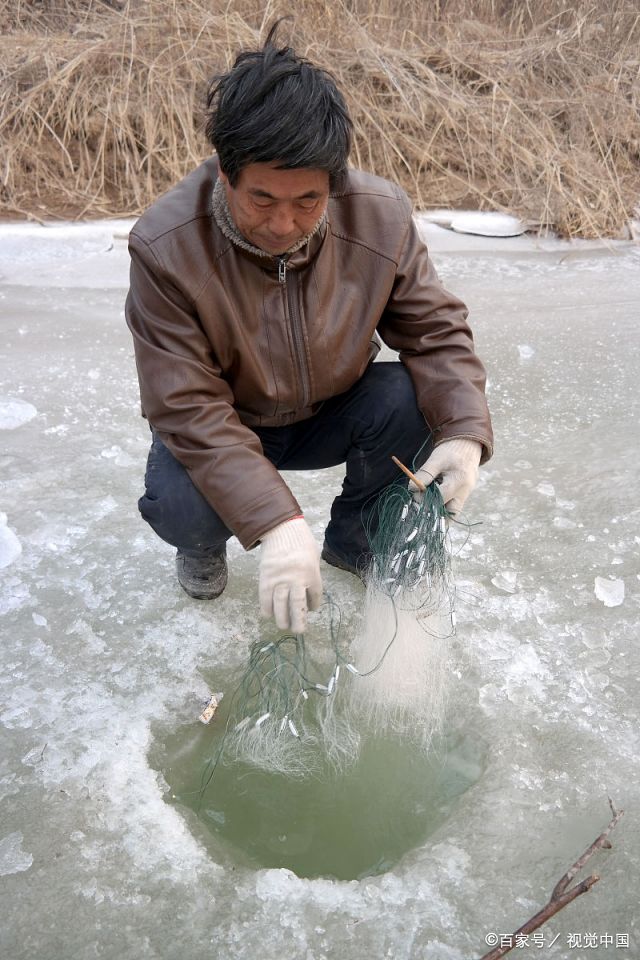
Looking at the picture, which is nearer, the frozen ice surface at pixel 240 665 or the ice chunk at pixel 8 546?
the frozen ice surface at pixel 240 665

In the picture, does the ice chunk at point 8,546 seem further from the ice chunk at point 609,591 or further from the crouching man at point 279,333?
the ice chunk at point 609,591

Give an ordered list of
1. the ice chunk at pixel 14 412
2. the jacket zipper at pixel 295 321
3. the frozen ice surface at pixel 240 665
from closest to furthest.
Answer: the frozen ice surface at pixel 240 665, the jacket zipper at pixel 295 321, the ice chunk at pixel 14 412

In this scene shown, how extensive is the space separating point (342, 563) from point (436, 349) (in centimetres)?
68

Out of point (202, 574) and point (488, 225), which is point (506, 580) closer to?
point (202, 574)

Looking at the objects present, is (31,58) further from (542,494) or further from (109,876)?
(109,876)

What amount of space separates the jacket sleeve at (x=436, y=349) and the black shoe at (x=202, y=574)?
0.65 m

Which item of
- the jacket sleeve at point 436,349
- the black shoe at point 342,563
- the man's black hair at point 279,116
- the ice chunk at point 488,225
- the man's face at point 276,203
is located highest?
the man's black hair at point 279,116

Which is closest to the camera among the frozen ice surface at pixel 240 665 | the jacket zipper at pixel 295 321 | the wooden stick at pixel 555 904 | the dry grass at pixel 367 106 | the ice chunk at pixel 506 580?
the wooden stick at pixel 555 904

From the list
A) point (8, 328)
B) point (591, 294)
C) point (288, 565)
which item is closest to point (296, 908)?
point (288, 565)

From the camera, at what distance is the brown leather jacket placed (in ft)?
5.70

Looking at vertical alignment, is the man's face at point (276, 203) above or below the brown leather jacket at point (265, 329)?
above

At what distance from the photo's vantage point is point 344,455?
222cm

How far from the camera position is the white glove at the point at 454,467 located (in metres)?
1.88

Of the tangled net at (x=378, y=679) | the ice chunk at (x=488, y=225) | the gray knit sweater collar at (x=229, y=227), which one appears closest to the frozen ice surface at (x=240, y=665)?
the tangled net at (x=378, y=679)
